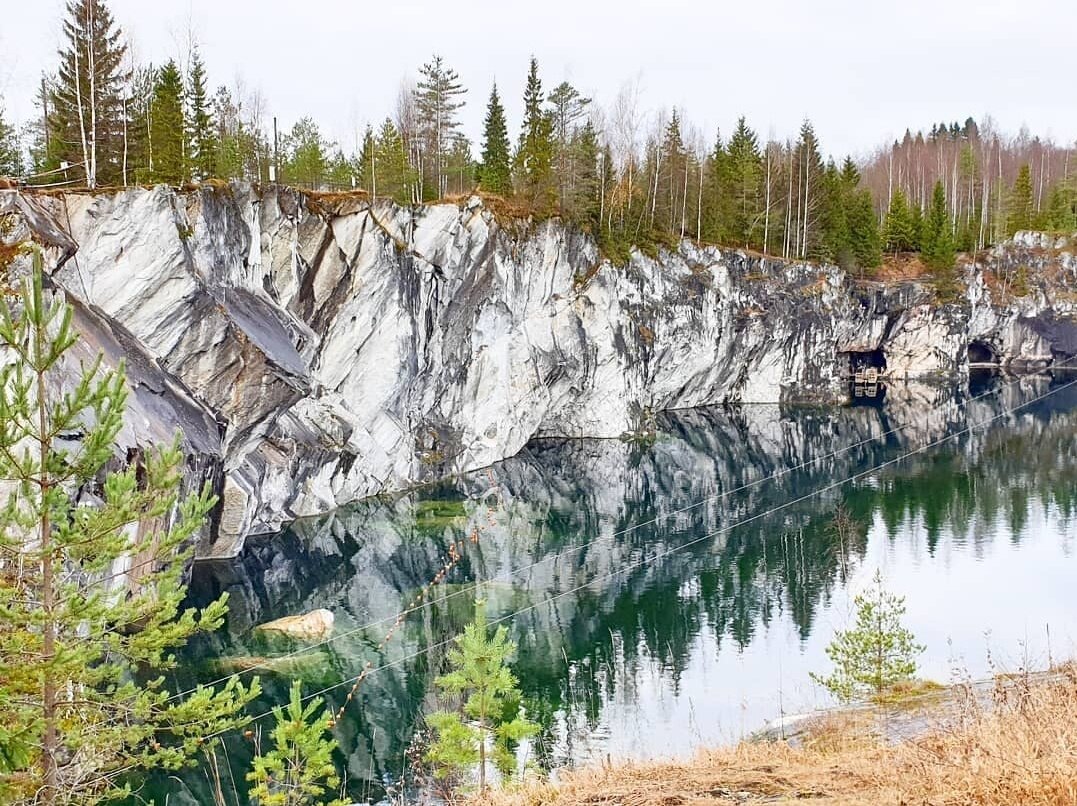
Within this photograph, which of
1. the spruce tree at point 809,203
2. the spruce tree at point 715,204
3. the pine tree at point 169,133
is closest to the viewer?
the pine tree at point 169,133

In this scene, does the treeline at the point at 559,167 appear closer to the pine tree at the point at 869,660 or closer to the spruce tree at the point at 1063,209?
the spruce tree at the point at 1063,209

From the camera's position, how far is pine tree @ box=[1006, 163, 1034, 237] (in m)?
72.3

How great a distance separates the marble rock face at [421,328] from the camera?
79.0 feet

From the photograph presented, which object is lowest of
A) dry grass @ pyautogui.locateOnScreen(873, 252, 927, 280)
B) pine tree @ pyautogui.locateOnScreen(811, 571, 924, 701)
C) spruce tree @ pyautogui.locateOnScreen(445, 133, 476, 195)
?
pine tree @ pyautogui.locateOnScreen(811, 571, 924, 701)

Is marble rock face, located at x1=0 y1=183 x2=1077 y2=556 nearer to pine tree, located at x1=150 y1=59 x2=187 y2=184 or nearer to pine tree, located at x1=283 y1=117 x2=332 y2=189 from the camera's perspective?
pine tree, located at x1=150 y1=59 x2=187 y2=184

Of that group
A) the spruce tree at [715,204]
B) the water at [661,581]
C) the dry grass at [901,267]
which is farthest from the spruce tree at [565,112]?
the dry grass at [901,267]

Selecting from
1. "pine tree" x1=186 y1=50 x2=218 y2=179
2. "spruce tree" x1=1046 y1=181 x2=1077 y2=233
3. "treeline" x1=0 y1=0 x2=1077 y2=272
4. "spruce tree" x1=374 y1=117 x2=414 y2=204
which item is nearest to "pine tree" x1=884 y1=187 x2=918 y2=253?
"treeline" x1=0 y1=0 x2=1077 y2=272

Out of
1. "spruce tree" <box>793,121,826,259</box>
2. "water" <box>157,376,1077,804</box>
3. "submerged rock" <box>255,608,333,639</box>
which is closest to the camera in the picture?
"water" <box>157,376,1077,804</box>

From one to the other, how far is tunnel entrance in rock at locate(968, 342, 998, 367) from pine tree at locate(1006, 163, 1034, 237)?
9782 mm

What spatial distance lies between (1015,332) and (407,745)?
68334mm

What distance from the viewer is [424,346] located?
128 feet

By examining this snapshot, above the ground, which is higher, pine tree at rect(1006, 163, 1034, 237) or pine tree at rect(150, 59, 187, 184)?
pine tree at rect(1006, 163, 1034, 237)

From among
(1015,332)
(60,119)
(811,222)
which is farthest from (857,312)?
(60,119)

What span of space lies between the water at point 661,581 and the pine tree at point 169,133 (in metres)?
12.5
